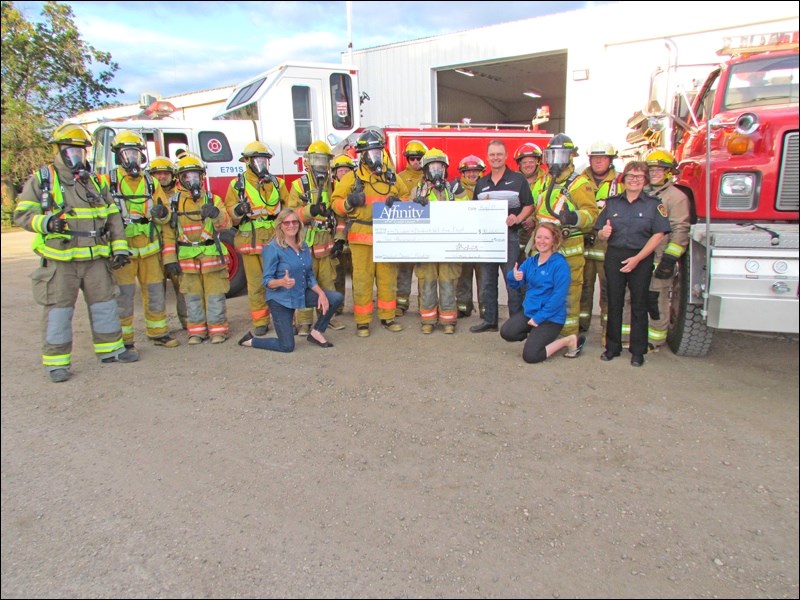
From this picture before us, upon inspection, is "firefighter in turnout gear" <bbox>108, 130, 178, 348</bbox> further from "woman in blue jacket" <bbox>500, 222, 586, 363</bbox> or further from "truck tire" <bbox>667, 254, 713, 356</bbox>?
"truck tire" <bbox>667, 254, 713, 356</bbox>

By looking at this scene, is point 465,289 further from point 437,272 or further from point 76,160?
point 76,160

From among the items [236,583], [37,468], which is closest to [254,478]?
[236,583]

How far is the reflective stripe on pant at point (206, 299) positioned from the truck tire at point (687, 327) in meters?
4.37

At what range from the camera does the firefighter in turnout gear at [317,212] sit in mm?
5777

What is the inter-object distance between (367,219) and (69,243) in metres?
2.79

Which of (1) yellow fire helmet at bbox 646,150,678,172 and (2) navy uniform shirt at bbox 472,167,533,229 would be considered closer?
(1) yellow fire helmet at bbox 646,150,678,172

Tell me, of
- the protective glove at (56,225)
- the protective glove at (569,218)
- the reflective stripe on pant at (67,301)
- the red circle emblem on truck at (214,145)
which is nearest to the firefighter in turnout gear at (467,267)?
the protective glove at (569,218)

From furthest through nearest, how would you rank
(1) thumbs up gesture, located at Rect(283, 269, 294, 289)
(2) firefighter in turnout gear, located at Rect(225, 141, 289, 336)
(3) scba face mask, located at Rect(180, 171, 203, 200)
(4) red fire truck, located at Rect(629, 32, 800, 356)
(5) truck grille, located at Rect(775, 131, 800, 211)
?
(2) firefighter in turnout gear, located at Rect(225, 141, 289, 336) → (3) scba face mask, located at Rect(180, 171, 203, 200) → (1) thumbs up gesture, located at Rect(283, 269, 294, 289) → (5) truck grille, located at Rect(775, 131, 800, 211) → (4) red fire truck, located at Rect(629, 32, 800, 356)

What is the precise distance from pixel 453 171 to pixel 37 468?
8.04m

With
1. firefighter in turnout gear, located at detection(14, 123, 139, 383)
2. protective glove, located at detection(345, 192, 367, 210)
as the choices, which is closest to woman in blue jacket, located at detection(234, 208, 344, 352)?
protective glove, located at detection(345, 192, 367, 210)

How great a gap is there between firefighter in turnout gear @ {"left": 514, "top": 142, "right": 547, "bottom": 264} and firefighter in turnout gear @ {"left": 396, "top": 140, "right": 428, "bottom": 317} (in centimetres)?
114

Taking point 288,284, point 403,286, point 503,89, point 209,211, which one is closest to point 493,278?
point 403,286

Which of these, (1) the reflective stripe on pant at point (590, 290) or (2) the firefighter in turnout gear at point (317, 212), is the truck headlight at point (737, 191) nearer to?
Answer: (1) the reflective stripe on pant at point (590, 290)

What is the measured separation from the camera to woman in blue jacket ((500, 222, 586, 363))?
4742mm
